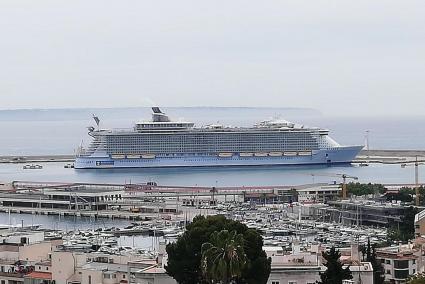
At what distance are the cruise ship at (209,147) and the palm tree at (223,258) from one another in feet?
222

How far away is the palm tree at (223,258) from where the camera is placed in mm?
14508

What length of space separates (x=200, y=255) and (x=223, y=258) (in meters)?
1.24

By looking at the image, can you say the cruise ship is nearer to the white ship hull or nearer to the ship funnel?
the white ship hull

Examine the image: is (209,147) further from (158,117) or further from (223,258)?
(223,258)

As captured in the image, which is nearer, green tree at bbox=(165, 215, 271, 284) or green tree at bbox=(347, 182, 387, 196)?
green tree at bbox=(165, 215, 271, 284)

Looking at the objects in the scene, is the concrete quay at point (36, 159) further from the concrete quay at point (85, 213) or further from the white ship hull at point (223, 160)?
the concrete quay at point (85, 213)

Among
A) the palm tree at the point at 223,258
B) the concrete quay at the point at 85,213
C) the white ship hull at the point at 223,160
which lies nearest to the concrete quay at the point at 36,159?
the white ship hull at the point at 223,160

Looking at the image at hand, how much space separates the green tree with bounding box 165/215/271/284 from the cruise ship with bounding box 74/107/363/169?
218ft

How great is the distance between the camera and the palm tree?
1451 cm

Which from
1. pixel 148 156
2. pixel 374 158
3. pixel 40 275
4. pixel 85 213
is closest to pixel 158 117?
pixel 148 156

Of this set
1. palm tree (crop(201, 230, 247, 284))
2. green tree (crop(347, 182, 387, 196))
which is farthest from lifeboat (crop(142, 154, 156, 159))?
palm tree (crop(201, 230, 247, 284))

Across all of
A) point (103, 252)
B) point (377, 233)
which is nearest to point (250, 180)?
point (377, 233)

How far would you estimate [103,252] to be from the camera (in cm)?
2098

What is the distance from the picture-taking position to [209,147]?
83188 millimetres
